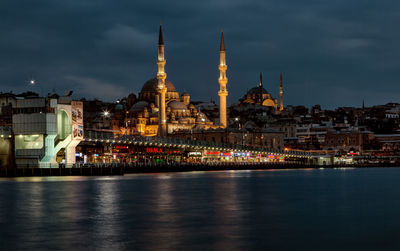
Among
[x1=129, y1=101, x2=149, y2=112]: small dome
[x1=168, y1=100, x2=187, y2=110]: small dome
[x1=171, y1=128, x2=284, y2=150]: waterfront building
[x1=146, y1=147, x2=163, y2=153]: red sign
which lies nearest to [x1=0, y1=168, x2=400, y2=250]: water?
[x1=146, y1=147, x2=163, y2=153]: red sign

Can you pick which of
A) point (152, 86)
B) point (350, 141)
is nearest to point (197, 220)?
point (152, 86)

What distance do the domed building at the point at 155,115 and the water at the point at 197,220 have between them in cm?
8382

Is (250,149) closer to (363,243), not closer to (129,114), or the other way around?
(129,114)

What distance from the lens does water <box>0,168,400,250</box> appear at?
71.1 ft

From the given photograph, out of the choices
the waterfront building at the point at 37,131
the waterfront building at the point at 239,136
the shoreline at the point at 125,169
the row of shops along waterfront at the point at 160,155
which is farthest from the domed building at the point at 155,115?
the waterfront building at the point at 37,131

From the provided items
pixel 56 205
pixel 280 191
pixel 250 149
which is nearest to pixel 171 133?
pixel 250 149

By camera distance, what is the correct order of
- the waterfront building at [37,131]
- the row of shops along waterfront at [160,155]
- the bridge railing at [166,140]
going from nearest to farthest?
the waterfront building at [37,131] < the bridge railing at [166,140] < the row of shops along waterfront at [160,155]

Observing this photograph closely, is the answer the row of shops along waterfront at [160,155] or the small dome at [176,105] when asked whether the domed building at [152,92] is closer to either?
the small dome at [176,105]

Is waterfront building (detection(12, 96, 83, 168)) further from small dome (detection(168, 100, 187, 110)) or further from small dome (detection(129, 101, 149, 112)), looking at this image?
small dome (detection(168, 100, 187, 110))

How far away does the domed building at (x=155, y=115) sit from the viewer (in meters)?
129

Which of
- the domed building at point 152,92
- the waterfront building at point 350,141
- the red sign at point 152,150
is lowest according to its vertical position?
the red sign at point 152,150

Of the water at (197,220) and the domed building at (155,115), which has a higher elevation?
the domed building at (155,115)

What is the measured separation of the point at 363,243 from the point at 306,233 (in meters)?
2.67

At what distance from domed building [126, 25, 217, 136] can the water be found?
8382cm
